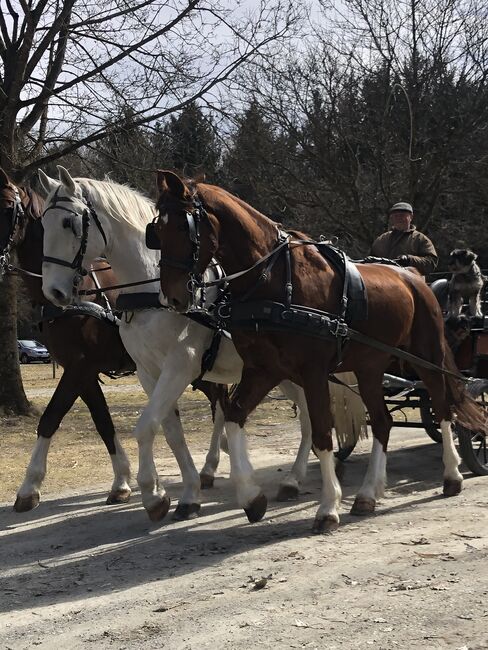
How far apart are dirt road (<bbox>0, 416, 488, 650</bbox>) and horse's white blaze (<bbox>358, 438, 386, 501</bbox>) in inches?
6.5

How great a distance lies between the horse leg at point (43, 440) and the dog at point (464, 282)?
3.65 m

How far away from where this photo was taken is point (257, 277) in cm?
545

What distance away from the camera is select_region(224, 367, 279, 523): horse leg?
18.3ft

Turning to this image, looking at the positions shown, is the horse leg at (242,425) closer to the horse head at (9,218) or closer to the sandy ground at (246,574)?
the sandy ground at (246,574)

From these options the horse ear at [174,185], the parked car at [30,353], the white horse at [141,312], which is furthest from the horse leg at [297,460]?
the parked car at [30,353]

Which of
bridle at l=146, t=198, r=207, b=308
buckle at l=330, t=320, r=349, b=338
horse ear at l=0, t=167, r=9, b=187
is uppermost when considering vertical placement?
horse ear at l=0, t=167, r=9, b=187

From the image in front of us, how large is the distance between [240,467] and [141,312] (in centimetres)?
138

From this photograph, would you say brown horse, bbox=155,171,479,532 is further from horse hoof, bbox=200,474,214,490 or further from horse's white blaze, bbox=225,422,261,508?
horse hoof, bbox=200,474,214,490

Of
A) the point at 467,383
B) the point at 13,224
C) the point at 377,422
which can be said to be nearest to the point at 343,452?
the point at 467,383

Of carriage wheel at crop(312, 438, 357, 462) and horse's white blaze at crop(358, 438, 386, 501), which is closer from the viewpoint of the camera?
horse's white blaze at crop(358, 438, 386, 501)

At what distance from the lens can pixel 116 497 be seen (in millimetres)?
6852

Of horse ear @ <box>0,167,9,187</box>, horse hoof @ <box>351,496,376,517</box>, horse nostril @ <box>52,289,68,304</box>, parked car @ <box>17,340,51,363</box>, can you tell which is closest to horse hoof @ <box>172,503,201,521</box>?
horse hoof @ <box>351,496,376,517</box>

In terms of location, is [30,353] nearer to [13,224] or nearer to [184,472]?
[13,224]

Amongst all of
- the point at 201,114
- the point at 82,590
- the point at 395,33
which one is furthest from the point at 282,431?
the point at 395,33
